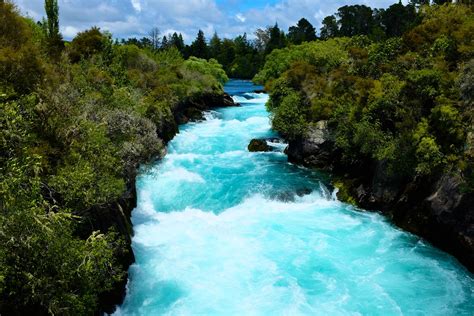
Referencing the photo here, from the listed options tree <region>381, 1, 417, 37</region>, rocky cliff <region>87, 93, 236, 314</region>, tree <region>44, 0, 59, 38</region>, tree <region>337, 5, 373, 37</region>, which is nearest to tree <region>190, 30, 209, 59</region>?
tree <region>337, 5, 373, 37</region>

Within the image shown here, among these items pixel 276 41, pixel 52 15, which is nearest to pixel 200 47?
pixel 276 41

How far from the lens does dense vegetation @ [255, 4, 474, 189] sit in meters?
18.9

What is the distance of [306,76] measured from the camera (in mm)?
33156

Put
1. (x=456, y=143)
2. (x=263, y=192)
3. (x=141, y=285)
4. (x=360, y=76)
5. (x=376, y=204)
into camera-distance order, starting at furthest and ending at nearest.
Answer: (x=360, y=76), (x=263, y=192), (x=376, y=204), (x=456, y=143), (x=141, y=285)

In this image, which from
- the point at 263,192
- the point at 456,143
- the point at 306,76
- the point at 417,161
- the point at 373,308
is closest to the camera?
the point at 373,308

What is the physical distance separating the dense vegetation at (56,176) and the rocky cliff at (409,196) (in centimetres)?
1208

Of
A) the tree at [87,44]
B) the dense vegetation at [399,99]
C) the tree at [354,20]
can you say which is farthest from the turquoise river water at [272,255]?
the tree at [354,20]

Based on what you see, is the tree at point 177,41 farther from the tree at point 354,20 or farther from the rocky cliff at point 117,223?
the rocky cliff at point 117,223

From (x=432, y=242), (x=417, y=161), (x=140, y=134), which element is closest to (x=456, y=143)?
(x=417, y=161)

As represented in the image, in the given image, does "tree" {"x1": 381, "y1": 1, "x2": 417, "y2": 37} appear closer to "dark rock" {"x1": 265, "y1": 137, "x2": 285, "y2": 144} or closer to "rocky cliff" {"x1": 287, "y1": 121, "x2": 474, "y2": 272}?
"dark rock" {"x1": 265, "y1": 137, "x2": 285, "y2": 144}

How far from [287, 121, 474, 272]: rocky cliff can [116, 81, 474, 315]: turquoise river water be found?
71 cm

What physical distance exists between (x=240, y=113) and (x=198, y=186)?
30140mm

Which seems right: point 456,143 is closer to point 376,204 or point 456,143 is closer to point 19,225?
point 376,204

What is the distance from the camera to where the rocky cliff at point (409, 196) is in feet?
56.8
